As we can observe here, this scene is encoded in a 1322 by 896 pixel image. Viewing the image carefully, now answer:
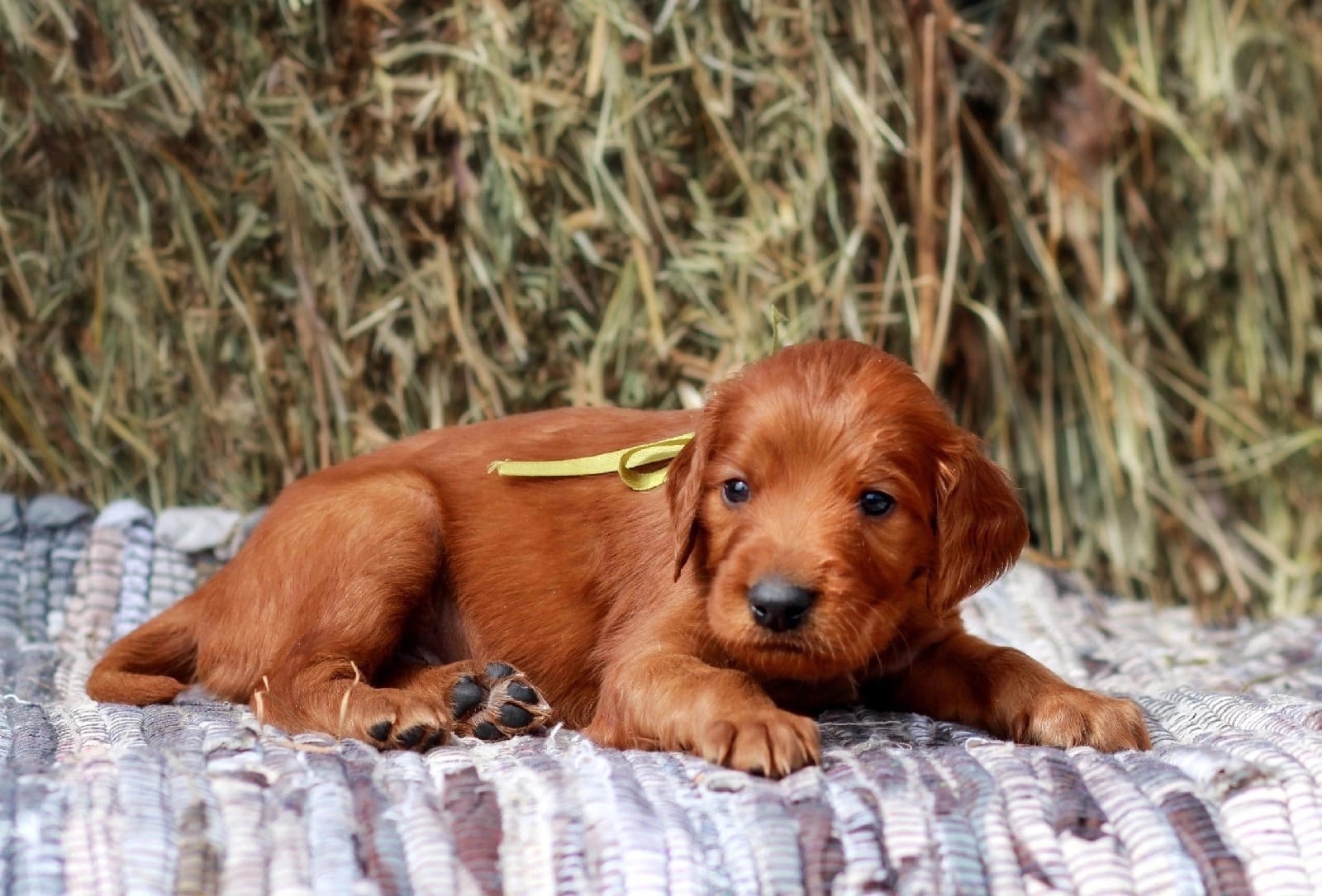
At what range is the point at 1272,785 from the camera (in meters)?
2.51

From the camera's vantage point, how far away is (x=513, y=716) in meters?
3.10

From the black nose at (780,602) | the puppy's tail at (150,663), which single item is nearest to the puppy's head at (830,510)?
the black nose at (780,602)

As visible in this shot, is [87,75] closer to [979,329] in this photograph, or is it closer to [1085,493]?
[979,329]

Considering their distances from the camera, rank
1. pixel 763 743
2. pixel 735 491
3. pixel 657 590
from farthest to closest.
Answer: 1. pixel 657 590
2. pixel 735 491
3. pixel 763 743

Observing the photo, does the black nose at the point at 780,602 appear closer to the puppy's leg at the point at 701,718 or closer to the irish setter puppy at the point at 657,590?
the irish setter puppy at the point at 657,590

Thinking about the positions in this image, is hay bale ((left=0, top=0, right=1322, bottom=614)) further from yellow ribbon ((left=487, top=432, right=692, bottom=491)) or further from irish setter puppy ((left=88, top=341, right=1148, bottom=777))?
yellow ribbon ((left=487, top=432, right=692, bottom=491))

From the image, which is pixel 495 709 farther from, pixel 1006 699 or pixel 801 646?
pixel 1006 699

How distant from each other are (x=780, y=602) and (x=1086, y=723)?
70 cm

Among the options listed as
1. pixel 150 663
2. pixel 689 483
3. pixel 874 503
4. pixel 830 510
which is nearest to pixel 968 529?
pixel 874 503

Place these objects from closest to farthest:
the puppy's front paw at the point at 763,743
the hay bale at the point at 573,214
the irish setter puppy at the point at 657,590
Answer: the puppy's front paw at the point at 763,743, the irish setter puppy at the point at 657,590, the hay bale at the point at 573,214

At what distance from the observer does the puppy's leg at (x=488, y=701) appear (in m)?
3.09

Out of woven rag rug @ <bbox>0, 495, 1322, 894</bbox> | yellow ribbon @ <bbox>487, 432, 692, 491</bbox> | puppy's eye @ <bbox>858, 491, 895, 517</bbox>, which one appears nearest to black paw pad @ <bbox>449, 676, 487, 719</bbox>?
woven rag rug @ <bbox>0, 495, 1322, 894</bbox>

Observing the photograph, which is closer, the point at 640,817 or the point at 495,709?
the point at 640,817

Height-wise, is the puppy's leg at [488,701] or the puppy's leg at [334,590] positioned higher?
the puppy's leg at [334,590]
